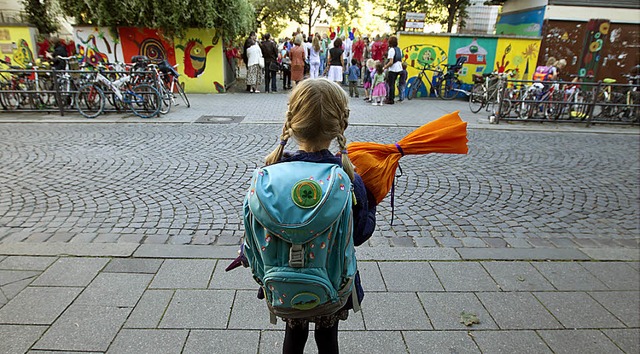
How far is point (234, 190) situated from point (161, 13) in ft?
32.9

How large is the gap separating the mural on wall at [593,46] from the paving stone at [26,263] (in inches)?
721

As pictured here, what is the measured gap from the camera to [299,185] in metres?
1.34

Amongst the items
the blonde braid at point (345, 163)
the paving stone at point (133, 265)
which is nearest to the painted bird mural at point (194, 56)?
the paving stone at point (133, 265)

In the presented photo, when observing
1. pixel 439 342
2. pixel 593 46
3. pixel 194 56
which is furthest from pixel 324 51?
pixel 439 342

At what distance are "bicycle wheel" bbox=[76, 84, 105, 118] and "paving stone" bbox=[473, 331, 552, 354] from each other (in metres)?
9.68

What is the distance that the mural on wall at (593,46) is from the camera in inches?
595

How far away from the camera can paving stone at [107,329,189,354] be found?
234 cm

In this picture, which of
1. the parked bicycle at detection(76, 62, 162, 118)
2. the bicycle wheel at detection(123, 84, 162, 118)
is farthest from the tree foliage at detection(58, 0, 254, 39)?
the bicycle wheel at detection(123, 84, 162, 118)

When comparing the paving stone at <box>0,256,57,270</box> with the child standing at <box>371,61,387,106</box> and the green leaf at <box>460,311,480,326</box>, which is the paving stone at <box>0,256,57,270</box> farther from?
the child standing at <box>371,61,387,106</box>

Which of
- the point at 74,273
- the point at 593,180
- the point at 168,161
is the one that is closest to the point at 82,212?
the point at 74,273

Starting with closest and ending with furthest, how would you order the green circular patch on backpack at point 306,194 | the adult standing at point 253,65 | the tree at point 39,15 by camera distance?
the green circular patch on backpack at point 306,194 < the adult standing at point 253,65 < the tree at point 39,15

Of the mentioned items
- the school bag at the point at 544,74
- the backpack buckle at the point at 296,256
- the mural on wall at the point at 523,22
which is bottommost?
the backpack buckle at the point at 296,256

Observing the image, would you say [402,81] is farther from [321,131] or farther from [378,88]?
[321,131]

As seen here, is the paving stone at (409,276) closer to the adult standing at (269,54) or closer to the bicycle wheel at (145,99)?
the bicycle wheel at (145,99)
